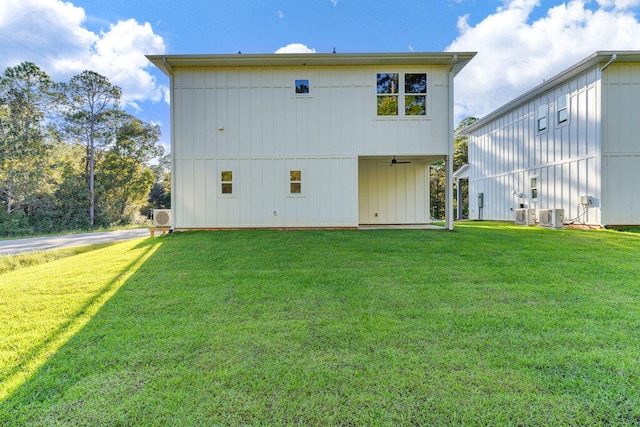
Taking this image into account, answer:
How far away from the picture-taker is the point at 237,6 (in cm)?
1312

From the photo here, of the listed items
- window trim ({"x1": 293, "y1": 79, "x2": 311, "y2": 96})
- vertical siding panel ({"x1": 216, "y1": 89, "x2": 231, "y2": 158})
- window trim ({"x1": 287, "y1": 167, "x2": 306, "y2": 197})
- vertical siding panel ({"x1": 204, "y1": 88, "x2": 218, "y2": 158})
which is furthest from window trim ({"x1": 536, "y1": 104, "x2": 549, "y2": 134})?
vertical siding panel ({"x1": 204, "y1": 88, "x2": 218, "y2": 158})

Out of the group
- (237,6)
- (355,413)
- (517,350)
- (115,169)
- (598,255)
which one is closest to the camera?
(355,413)

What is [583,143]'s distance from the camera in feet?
32.6

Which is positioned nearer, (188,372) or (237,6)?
(188,372)

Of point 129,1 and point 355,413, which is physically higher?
point 129,1

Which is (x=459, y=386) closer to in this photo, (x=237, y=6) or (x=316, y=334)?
(x=316, y=334)

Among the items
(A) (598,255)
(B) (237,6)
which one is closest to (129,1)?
(B) (237,6)

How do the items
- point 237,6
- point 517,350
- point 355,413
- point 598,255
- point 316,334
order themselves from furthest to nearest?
point 237,6 < point 598,255 < point 316,334 < point 517,350 < point 355,413

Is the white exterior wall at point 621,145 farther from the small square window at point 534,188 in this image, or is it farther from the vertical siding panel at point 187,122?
the vertical siding panel at point 187,122

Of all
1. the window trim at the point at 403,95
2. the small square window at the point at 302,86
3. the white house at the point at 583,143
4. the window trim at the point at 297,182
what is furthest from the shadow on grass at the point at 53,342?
the white house at the point at 583,143

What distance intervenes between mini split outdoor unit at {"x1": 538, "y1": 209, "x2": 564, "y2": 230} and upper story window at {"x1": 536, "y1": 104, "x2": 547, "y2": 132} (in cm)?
401

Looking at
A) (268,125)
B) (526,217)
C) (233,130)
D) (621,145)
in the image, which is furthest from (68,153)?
(621,145)

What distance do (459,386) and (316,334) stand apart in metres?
1.24

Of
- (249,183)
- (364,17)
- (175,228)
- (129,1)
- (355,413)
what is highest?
(129,1)
